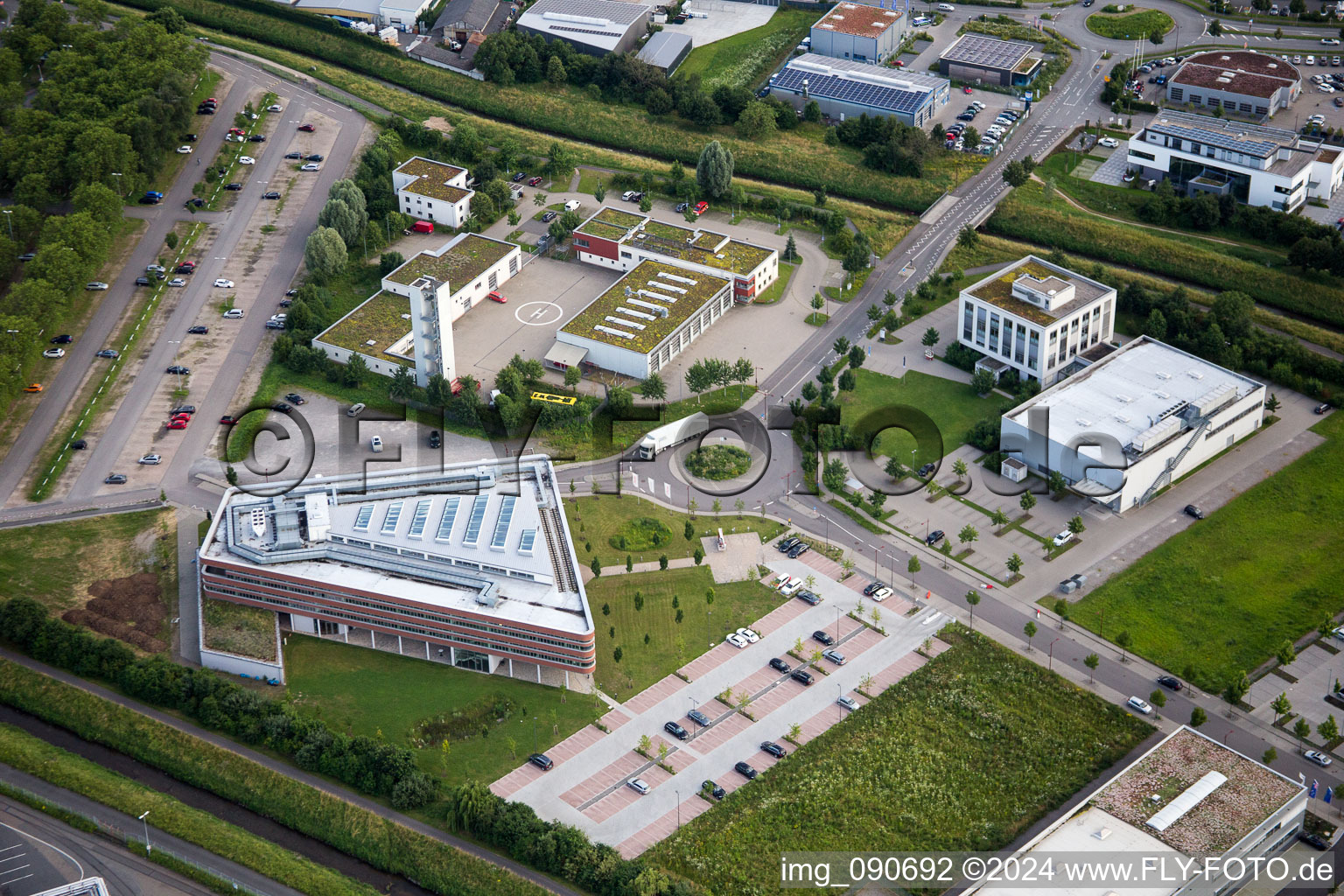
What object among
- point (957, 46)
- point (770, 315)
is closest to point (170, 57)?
point (770, 315)

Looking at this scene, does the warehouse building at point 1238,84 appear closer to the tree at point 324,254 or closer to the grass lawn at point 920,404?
the grass lawn at point 920,404

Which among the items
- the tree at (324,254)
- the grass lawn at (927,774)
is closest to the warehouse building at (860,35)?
the tree at (324,254)

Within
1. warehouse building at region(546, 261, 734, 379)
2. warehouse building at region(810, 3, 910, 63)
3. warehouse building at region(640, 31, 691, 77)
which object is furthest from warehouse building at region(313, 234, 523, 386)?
warehouse building at region(810, 3, 910, 63)

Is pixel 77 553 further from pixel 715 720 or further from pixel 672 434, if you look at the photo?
pixel 715 720

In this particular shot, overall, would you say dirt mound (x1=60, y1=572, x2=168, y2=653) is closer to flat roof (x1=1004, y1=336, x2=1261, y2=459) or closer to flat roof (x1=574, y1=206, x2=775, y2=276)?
flat roof (x1=574, y1=206, x2=775, y2=276)

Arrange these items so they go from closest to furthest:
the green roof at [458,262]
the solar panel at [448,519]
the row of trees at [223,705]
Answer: the row of trees at [223,705] → the solar panel at [448,519] → the green roof at [458,262]

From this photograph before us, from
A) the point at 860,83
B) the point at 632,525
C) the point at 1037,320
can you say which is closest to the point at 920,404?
the point at 1037,320
